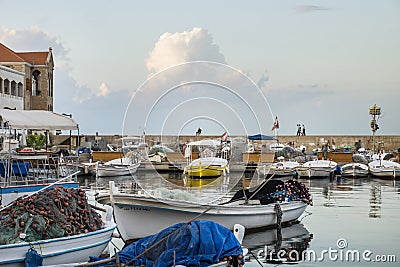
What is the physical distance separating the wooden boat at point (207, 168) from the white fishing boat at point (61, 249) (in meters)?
18.3

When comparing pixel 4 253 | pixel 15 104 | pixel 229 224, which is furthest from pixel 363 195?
pixel 15 104

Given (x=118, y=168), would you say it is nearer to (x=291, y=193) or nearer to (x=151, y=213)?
(x=291, y=193)

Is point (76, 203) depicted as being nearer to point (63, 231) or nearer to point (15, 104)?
point (63, 231)

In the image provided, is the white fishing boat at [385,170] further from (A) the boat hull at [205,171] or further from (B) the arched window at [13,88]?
(B) the arched window at [13,88]

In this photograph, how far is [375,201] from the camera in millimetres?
24828

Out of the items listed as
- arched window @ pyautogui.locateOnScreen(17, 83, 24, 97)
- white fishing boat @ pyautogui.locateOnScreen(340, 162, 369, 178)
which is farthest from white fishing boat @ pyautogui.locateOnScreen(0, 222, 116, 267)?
arched window @ pyautogui.locateOnScreen(17, 83, 24, 97)

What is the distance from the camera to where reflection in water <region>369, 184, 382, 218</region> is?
20.7m

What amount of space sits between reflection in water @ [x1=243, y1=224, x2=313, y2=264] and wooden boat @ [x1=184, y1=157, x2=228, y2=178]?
42.3ft

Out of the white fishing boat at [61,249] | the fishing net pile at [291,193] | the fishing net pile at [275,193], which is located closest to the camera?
the white fishing boat at [61,249]

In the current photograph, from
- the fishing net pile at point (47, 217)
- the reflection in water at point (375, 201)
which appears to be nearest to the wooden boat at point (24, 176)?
the fishing net pile at point (47, 217)

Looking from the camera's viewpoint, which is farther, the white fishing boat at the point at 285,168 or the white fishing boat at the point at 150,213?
the white fishing boat at the point at 285,168

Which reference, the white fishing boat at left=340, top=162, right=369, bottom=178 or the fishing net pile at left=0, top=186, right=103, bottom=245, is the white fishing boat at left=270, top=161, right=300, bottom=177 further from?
the fishing net pile at left=0, top=186, right=103, bottom=245

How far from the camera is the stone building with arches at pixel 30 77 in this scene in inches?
2317

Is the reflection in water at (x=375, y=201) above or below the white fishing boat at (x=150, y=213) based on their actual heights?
below
